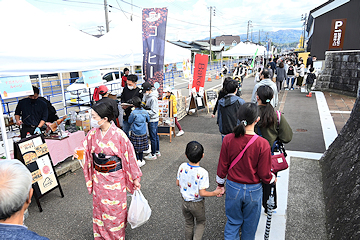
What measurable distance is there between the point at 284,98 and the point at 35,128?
40.5 ft

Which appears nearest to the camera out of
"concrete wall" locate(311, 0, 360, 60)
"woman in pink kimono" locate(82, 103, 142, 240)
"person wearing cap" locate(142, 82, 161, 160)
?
"woman in pink kimono" locate(82, 103, 142, 240)

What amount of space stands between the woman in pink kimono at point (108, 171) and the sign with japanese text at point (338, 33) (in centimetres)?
2027

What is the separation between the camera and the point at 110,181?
2.81 m

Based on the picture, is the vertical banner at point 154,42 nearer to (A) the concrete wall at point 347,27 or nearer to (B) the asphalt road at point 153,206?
(B) the asphalt road at point 153,206

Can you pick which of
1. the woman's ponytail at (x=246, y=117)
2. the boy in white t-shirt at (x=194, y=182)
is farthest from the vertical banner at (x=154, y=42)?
the woman's ponytail at (x=246, y=117)

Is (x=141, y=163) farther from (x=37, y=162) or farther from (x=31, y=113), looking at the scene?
(x=31, y=113)

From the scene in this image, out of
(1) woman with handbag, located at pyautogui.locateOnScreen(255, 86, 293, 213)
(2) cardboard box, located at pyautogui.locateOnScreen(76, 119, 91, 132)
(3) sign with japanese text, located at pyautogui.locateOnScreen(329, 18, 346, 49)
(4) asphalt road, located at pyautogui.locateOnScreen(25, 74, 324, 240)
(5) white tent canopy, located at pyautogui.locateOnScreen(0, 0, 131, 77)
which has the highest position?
(3) sign with japanese text, located at pyautogui.locateOnScreen(329, 18, 346, 49)

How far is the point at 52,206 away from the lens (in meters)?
3.99

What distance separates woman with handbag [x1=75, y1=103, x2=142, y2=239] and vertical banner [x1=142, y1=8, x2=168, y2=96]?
4552mm

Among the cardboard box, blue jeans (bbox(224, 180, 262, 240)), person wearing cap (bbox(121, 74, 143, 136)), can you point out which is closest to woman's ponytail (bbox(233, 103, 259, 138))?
blue jeans (bbox(224, 180, 262, 240))

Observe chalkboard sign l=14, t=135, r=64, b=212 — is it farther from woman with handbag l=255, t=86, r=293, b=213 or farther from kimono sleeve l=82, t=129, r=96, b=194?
woman with handbag l=255, t=86, r=293, b=213

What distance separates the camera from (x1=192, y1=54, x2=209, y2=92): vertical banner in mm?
10164

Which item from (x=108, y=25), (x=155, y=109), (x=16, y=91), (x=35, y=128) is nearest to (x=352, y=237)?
(x=155, y=109)

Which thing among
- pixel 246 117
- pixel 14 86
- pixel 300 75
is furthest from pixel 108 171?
pixel 300 75
